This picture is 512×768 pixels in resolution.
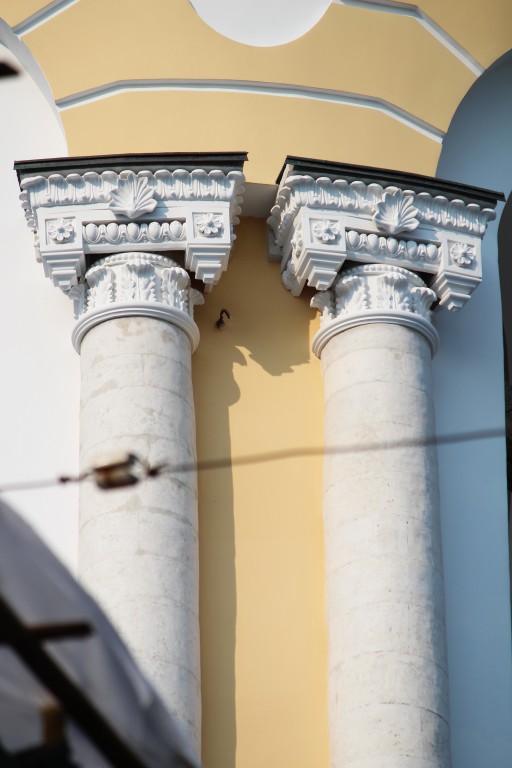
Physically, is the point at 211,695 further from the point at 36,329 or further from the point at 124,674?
the point at 124,674

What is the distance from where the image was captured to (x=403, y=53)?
941cm

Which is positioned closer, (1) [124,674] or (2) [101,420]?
(1) [124,674]

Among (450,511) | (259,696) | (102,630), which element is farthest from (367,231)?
(102,630)

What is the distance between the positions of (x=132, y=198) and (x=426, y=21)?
6.49 feet

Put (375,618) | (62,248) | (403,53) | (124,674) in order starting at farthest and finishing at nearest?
(403,53), (62,248), (375,618), (124,674)

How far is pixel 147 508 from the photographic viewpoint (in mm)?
8000

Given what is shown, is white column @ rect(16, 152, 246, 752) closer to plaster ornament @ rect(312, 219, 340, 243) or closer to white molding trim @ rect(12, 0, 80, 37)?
plaster ornament @ rect(312, 219, 340, 243)

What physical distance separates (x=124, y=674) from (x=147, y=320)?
→ 4203 millimetres

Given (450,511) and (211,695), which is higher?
(450,511)

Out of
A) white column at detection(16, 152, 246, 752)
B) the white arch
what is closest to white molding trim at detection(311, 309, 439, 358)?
white column at detection(16, 152, 246, 752)

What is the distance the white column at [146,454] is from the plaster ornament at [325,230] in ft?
2.04

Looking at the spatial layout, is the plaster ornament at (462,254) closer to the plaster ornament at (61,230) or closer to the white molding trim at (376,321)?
the white molding trim at (376,321)

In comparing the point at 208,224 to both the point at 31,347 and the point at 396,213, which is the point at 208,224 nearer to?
the point at 396,213

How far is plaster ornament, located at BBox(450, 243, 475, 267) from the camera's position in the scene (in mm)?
8859
